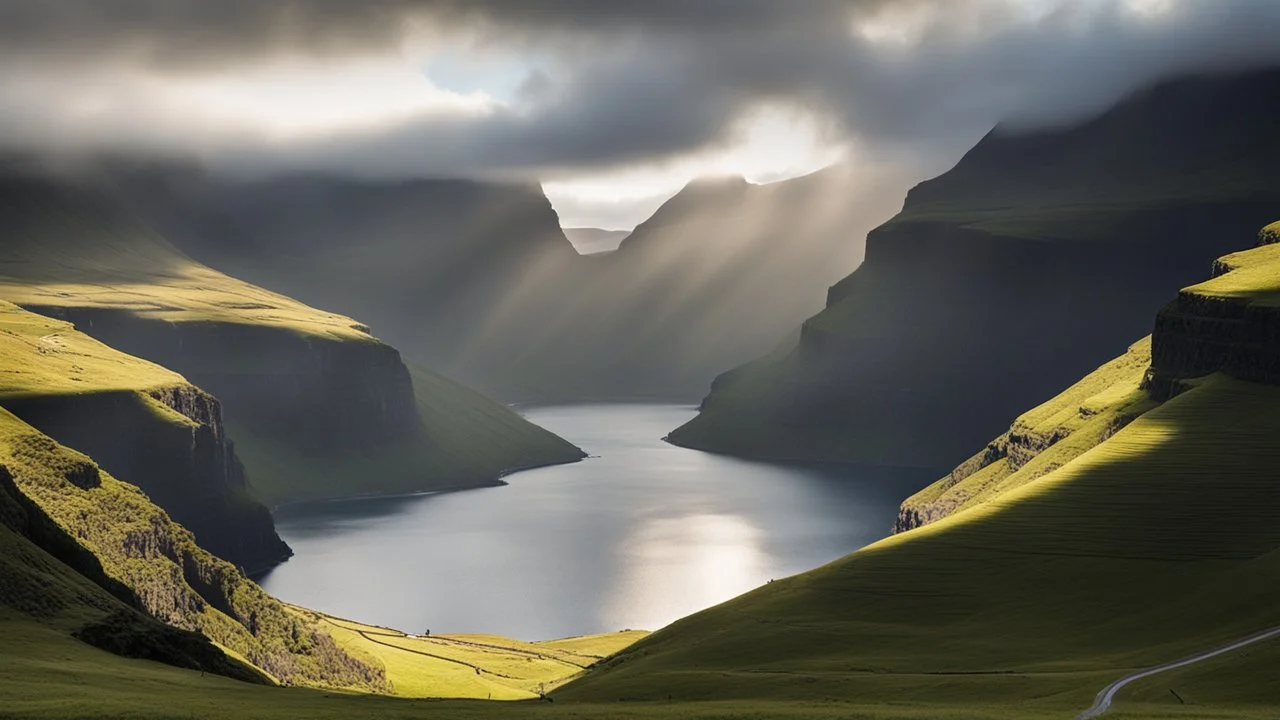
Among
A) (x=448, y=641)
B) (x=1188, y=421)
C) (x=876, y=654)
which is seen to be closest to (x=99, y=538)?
(x=448, y=641)

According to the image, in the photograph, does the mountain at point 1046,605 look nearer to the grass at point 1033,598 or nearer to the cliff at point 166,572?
the grass at point 1033,598

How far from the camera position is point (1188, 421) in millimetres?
167625

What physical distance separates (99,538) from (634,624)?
79.4 metres

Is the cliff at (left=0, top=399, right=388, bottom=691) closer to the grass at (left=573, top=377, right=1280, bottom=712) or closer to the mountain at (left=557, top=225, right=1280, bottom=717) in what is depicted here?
the mountain at (left=557, top=225, right=1280, bottom=717)

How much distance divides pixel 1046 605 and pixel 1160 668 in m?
29.4

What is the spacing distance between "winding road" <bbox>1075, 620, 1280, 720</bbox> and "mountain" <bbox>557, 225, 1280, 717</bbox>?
102 cm

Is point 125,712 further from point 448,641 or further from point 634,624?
point 634,624

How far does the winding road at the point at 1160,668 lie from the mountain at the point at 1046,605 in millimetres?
1023

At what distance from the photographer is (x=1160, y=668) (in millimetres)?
89375

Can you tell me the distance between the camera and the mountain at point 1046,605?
8756cm

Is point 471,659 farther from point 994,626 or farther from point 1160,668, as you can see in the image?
point 1160,668

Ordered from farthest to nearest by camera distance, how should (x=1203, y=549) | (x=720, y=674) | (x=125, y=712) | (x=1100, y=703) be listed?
(x=1203, y=549)
(x=720, y=674)
(x=1100, y=703)
(x=125, y=712)

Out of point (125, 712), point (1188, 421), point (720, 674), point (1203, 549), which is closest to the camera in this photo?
point (125, 712)

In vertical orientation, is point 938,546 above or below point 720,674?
above
